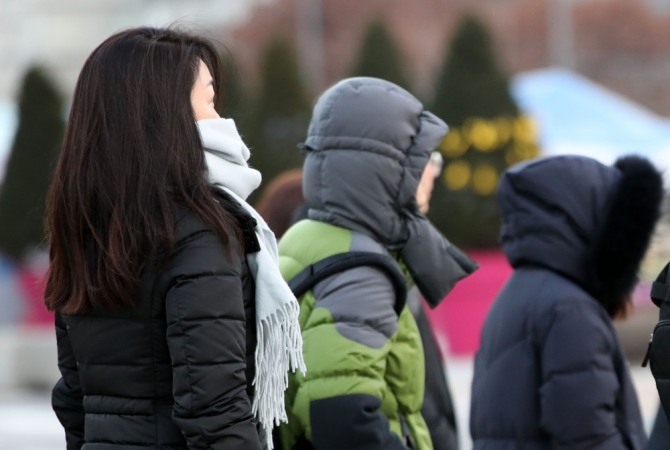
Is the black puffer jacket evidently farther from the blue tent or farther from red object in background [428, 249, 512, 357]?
the blue tent

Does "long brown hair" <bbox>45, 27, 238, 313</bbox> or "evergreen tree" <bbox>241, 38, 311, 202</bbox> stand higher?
"long brown hair" <bbox>45, 27, 238, 313</bbox>

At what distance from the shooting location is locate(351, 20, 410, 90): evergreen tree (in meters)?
16.8

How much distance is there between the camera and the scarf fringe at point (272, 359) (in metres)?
3.05

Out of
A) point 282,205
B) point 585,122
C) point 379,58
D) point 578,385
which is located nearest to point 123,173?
point 578,385

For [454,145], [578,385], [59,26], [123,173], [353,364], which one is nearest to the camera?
[123,173]

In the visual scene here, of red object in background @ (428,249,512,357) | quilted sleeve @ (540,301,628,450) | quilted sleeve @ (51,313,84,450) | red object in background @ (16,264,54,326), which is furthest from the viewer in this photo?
red object in background @ (16,264,54,326)

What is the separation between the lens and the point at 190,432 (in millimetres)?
2850

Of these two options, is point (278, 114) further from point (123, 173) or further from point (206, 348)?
point (206, 348)

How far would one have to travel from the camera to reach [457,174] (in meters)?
15.8

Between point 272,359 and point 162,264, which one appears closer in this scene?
point 162,264

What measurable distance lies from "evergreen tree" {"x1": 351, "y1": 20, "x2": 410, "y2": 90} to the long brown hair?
45.0 feet

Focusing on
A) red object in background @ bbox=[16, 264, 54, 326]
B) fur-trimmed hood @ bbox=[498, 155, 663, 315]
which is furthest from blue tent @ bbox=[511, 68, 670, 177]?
fur-trimmed hood @ bbox=[498, 155, 663, 315]

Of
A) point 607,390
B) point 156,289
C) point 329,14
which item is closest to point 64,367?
point 156,289

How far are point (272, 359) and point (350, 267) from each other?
0.68 meters
